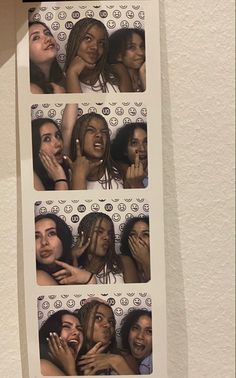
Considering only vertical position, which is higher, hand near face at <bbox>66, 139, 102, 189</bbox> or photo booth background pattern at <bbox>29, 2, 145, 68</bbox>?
photo booth background pattern at <bbox>29, 2, 145, 68</bbox>

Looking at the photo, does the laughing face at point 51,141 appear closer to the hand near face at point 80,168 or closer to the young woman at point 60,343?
the hand near face at point 80,168

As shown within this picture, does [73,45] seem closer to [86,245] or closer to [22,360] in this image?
[86,245]

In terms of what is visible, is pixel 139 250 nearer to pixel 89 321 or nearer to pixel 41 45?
pixel 89 321

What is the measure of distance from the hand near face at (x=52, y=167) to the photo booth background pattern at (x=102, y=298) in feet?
0.37

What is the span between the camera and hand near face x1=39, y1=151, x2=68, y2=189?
607 mm

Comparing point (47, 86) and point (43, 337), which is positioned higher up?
point (47, 86)

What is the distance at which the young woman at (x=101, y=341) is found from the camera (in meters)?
0.61

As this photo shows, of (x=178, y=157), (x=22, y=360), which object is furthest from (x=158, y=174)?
(x=22, y=360)

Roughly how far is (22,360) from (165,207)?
216 millimetres

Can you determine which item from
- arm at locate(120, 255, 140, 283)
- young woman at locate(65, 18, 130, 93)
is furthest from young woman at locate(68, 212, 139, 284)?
young woman at locate(65, 18, 130, 93)

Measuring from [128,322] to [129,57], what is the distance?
269 millimetres

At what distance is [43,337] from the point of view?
612 mm

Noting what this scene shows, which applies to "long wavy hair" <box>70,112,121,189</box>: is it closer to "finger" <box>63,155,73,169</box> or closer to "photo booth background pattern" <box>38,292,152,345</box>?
"finger" <box>63,155,73,169</box>

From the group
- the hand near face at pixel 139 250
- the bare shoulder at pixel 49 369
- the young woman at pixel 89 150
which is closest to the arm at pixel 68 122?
the young woman at pixel 89 150
